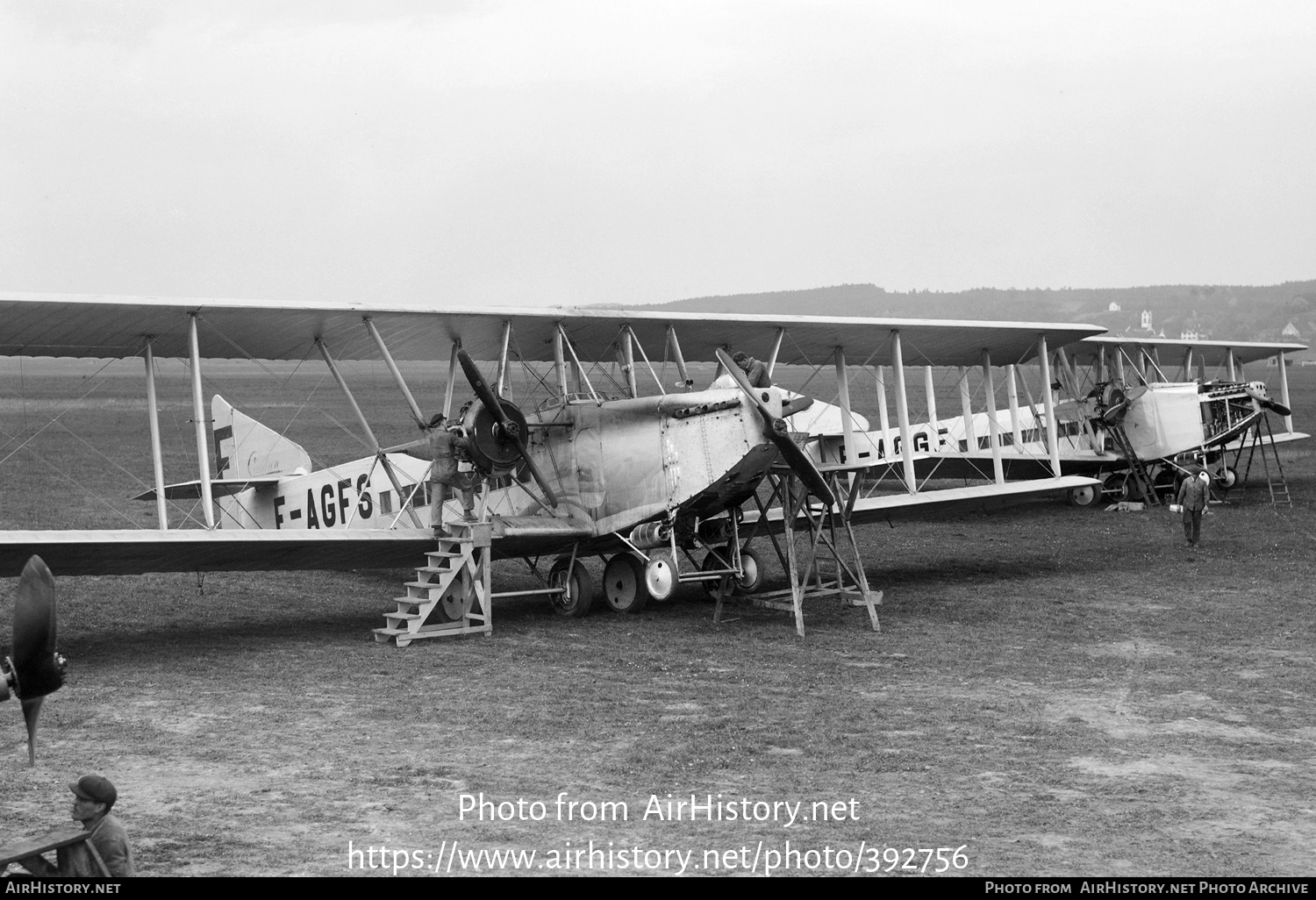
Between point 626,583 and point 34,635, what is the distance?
34.8 ft

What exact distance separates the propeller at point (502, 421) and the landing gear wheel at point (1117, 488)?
50.8ft

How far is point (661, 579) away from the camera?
13773mm

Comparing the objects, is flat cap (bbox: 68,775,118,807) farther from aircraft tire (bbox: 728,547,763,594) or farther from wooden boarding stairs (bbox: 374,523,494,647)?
aircraft tire (bbox: 728,547,763,594)

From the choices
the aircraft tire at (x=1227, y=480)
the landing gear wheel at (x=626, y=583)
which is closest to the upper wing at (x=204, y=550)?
the landing gear wheel at (x=626, y=583)

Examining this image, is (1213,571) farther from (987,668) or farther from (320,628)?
(320,628)

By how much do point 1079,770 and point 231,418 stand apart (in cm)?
1463

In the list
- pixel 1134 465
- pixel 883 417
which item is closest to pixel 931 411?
pixel 1134 465

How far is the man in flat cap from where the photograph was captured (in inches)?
213

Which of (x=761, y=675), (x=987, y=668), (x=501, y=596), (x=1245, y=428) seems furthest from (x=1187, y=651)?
(x=1245, y=428)

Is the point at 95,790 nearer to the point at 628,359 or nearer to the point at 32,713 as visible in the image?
the point at 32,713

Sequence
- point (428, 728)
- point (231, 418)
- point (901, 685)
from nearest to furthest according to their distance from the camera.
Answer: point (428, 728), point (901, 685), point (231, 418)

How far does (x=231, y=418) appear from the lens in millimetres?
19875

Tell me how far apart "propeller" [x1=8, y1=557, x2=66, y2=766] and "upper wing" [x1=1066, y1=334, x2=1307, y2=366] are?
2123 centimetres

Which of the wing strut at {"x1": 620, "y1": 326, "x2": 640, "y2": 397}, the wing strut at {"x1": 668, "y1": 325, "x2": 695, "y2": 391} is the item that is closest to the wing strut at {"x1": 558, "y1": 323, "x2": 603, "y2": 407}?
the wing strut at {"x1": 620, "y1": 326, "x2": 640, "y2": 397}
